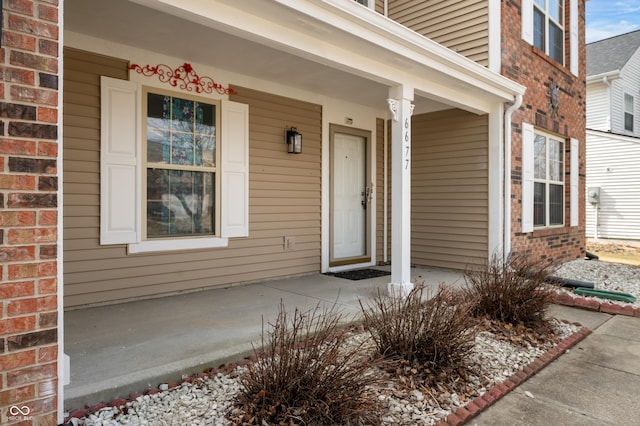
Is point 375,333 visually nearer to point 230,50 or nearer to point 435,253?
point 230,50

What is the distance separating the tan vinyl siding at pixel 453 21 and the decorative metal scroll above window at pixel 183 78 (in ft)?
11.3

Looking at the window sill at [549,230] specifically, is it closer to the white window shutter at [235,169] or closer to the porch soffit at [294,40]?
the porch soffit at [294,40]

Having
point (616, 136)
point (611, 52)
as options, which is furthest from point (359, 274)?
point (611, 52)

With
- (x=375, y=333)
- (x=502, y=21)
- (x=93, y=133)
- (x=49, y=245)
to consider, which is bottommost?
(x=375, y=333)

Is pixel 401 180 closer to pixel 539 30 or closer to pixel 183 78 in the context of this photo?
pixel 183 78

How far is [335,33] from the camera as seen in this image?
3480 mm

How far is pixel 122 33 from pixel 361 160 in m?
3.70

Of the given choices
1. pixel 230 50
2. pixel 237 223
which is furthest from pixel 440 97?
pixel 237 223

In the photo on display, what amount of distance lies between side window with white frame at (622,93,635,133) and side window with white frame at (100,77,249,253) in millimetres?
14113

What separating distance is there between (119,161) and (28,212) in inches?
90.5

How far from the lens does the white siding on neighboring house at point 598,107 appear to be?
43.0ft

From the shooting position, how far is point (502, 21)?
226 inches

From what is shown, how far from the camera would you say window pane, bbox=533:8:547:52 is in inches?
264

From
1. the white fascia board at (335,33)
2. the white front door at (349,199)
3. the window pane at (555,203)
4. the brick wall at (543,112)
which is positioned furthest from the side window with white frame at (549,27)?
the white front door at (349,199)
